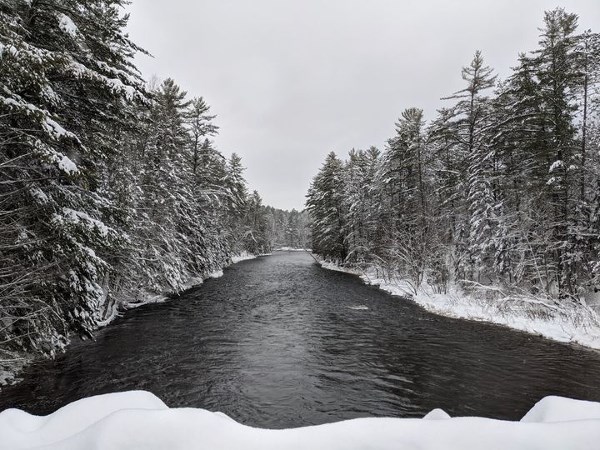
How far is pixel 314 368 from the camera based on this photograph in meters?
8.83

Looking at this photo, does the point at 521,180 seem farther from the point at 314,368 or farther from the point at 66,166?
the point at 66,166

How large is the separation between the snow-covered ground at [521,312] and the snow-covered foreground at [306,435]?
10.8 metres

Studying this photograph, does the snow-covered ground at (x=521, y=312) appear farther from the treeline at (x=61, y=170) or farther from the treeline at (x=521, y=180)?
the treeline at (x=61, y=170)

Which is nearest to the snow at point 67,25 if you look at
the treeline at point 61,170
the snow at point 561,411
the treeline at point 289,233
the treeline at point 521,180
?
the treeline at point 61,170

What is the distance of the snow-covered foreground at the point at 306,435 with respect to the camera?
8.00 ft

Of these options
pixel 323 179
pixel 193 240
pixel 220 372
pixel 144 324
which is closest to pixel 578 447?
pixel 220 372

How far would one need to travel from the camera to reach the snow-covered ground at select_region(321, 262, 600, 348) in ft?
36.1

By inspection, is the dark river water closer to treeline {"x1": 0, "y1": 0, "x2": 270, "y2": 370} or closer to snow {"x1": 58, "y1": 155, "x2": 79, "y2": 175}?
treeline {"x1": 0, "y1": 0, "x2": 270, "y2": 370}

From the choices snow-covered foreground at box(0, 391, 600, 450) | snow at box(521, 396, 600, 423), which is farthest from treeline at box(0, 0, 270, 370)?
snow at box(521, 396, 600, 423)

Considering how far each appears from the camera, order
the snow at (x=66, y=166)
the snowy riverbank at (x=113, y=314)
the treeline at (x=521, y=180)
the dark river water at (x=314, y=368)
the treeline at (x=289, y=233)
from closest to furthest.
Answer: the snow at (x=66, y=166)
the dark river water at (x=314, y=368)
the snowy riverbank at (x=113, y=314)
the treeline at (x=521, y=180)
the treeline at (x=289, y=233)

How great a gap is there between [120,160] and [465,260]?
63.0ft

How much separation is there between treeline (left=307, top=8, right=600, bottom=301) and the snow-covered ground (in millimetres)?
814

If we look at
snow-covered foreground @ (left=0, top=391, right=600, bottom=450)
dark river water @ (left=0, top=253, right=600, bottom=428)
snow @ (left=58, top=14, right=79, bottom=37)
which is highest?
snow @ (left=58, top=14, right=79, bottom=37)

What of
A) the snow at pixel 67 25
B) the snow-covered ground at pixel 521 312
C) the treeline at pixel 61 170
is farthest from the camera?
the snow-covered ground at pixel 521 312
